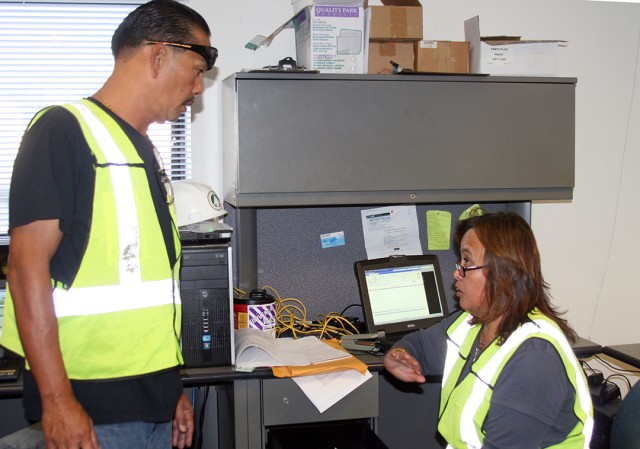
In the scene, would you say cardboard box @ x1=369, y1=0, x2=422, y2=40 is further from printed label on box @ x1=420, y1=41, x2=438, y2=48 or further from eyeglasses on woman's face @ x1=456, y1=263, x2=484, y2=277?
eyeglasses on woman's face @ x1=456, y1=263, x2=484, y2=277

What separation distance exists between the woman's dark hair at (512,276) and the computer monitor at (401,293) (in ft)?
2.70

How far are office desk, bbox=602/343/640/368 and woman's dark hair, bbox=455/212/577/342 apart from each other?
32.4 inches

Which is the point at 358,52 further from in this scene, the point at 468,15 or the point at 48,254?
the point at 48,254

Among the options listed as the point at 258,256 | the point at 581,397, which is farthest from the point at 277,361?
the point at 581,397

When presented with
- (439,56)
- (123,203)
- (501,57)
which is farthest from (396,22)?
(123,203)

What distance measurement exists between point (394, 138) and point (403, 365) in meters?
0.75

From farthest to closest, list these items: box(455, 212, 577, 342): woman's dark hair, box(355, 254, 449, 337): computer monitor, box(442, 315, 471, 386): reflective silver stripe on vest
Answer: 1. box(355, 254, 449, 337): computer monitor
2. box(442, 315, 471, 386): reflective silver stripe on vest
3. box(455, 212, 577, 342): woman's dark hair

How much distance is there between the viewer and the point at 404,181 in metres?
2.26

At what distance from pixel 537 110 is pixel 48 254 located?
171cm

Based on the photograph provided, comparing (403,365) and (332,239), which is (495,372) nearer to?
(403,365)

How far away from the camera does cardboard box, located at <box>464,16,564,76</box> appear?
2.34 m

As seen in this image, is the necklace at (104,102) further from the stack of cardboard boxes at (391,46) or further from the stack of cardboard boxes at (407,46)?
the stack of cardboard boxes at (407,46)

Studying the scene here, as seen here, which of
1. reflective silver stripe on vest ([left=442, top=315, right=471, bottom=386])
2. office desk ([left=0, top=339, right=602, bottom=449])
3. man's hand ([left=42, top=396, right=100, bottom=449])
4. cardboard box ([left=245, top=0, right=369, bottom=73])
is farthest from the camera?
cardboard box ([left=245, top=0, right=369, bottom=73])

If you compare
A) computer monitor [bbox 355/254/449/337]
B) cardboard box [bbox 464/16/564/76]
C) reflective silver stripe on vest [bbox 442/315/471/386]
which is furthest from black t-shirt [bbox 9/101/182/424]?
cardboard box [bbox 464/16/564/76]
